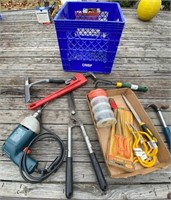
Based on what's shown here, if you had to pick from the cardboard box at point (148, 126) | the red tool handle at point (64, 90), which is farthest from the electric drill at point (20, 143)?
the cardboard box at point (148, 126)

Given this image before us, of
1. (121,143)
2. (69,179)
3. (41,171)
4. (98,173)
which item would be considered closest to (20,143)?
(41,171)

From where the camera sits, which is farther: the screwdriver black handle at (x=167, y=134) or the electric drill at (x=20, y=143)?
the screwdriver black handle at (x=167, y=134)

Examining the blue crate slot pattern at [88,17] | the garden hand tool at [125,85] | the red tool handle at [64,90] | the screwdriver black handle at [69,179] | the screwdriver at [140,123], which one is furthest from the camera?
the blue crate slot pattern at [88,17]

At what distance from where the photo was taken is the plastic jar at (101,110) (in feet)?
3.20

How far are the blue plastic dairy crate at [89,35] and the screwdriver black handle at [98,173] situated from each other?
75 cm

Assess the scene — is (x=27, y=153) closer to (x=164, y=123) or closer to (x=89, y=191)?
(x=89, y=191)

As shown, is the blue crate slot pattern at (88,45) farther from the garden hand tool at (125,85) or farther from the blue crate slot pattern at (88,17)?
the blue crate slot pattern at (88,17)

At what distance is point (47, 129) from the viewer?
1.05 m

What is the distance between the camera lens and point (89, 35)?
122cm

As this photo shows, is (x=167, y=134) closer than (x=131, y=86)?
Yes

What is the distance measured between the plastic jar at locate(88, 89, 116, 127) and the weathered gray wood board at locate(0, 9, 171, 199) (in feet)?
0.41

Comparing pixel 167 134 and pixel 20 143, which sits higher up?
pixel 20 143

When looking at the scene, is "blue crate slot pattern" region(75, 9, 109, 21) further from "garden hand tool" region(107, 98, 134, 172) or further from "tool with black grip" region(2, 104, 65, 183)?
"tool with black grip" region(2, 104, 65, 183)

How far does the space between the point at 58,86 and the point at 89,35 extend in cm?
44
